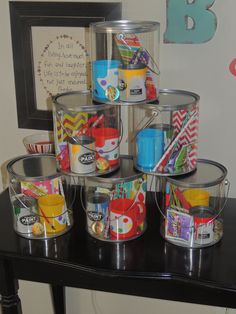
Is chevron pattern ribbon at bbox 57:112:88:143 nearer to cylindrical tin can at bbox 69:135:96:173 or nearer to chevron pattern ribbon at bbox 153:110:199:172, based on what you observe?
cylindrical tin can at bbox 69:135:96:173

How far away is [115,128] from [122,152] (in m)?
0.30

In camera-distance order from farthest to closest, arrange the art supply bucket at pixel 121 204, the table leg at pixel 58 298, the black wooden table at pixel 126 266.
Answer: the table leg at pixel 58 298
the art supply bucket at pixel 121 204
the black wooden table at pixel 126 266

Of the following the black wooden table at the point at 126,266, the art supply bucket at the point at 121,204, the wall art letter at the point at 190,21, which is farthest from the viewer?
the wall art letter at the point at 190,21

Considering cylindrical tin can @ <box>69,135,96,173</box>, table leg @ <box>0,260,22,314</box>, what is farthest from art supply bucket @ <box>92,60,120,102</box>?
table leg @ <box>0,260,22,314</box>

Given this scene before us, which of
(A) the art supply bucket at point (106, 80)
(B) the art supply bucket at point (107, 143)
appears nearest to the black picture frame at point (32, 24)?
(A) the art supply bucket at point (106, 80)

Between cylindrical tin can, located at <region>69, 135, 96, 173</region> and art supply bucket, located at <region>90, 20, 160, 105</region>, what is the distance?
112 millimetres

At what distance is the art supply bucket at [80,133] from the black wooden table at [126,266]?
20 cm

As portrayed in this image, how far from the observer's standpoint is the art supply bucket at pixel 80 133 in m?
1.24

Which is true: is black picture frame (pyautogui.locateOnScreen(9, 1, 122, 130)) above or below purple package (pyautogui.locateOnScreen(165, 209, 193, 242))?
above

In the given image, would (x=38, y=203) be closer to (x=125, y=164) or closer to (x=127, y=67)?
(x=125, y=164)

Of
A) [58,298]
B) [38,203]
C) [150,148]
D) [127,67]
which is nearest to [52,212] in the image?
[38,203]

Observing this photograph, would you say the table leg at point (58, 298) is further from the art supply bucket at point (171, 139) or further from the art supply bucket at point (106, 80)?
the art supply bucket at point (106, 80)

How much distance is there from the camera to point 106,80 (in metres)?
1.23

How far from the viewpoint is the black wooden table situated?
3.81 feet
